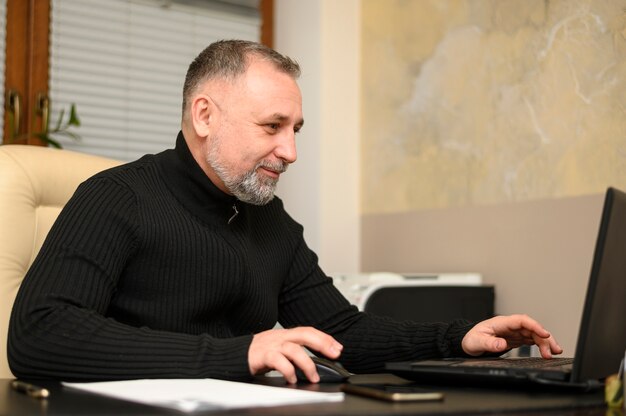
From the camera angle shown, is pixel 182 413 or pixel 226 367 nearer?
pixel 182 413

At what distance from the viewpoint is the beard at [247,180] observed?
1542 mm

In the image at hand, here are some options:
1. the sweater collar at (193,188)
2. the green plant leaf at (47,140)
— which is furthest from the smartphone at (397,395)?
the green plant leaf at (47,140)

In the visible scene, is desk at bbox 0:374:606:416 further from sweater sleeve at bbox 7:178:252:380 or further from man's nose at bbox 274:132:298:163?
man's nose at bbox 274:132:298:163

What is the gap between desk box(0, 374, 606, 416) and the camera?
72cm

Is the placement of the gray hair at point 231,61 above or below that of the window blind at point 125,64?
below

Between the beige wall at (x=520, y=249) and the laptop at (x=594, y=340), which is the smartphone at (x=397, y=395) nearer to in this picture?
the laptop at (x=594, y=340)

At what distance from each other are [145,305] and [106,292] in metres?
0.14

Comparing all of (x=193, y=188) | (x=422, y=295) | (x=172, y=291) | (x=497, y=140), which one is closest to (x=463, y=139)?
(x=497, y=140)

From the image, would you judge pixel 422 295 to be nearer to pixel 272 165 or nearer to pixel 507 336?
pixel 272 165

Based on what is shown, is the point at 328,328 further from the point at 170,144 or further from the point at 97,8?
the point at 97,8

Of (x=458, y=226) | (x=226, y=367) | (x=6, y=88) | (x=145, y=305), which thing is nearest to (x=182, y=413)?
(x=226, y=367)

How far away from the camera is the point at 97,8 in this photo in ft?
10.3

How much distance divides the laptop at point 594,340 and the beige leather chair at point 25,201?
0.77 m

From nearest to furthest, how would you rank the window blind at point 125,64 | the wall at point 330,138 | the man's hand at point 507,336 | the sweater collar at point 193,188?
the man's hand at point 507,336, the sweater collar at point 193,188, the window blind at point 125,64, the wall at point 330,138
